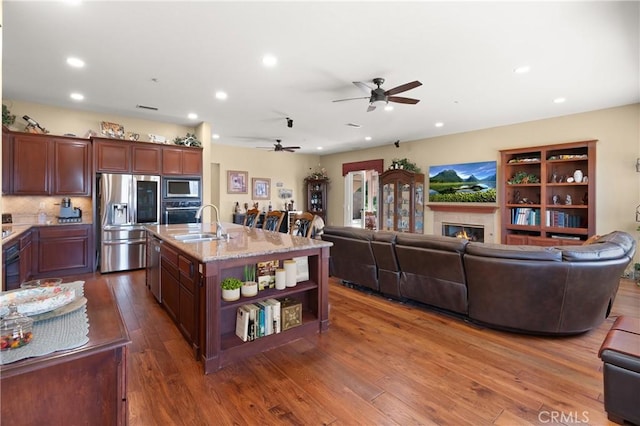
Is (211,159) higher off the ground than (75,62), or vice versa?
(75,62)

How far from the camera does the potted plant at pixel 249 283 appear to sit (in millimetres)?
2504

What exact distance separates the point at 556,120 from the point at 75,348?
6.93 m

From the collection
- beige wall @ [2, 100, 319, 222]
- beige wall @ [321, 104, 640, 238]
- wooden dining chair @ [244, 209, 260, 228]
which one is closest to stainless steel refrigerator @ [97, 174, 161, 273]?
beige wall @ [2, 100, 319, 222]

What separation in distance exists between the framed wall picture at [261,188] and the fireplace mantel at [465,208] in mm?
4596

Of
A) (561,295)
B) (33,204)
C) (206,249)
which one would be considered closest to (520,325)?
(561,295)

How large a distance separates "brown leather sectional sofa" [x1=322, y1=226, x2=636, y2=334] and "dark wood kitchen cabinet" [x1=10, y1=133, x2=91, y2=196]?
5057mm

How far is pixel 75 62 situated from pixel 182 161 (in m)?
2.50

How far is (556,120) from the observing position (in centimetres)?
541

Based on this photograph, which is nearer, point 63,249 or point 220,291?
point 220,291

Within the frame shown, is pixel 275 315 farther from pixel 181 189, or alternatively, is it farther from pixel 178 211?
pixel 181 189

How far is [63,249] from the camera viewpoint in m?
4.85

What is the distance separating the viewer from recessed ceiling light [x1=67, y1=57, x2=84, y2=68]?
3.30 m

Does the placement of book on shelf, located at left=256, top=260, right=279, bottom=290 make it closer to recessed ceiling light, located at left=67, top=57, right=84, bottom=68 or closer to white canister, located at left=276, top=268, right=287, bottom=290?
white canister, located at left=276, top=268, right=287, bottom=290

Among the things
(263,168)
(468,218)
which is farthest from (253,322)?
(263,168)
